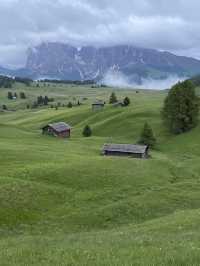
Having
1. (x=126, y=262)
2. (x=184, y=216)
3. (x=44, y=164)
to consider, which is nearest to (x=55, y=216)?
(x=184, y=216)

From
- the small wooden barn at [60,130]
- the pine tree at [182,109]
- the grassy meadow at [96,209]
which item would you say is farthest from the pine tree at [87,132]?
the grassy meadow at [96,209]

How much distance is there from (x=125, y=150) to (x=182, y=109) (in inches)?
1260

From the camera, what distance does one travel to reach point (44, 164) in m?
64.4

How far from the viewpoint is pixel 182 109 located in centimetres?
11538

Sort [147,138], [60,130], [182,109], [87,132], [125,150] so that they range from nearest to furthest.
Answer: [125,150] < [147,138] < [182,109] < [60,130] < [87,132]

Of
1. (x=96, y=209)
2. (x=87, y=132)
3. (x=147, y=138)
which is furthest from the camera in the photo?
(x=87, y=132)

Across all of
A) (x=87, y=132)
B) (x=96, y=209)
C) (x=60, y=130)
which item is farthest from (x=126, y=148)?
(x=96, y=209)

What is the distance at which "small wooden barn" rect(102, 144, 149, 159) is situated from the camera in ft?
288

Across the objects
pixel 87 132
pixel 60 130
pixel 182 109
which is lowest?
pixel 87 132

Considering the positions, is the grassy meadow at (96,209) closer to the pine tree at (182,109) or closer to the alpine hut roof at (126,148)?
the alpine hut roof at (126,148)

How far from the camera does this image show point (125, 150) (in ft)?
294

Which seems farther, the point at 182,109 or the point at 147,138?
the point at 182,109

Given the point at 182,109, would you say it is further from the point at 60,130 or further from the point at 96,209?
the point at 96,209

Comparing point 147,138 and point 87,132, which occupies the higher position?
point 147,138
